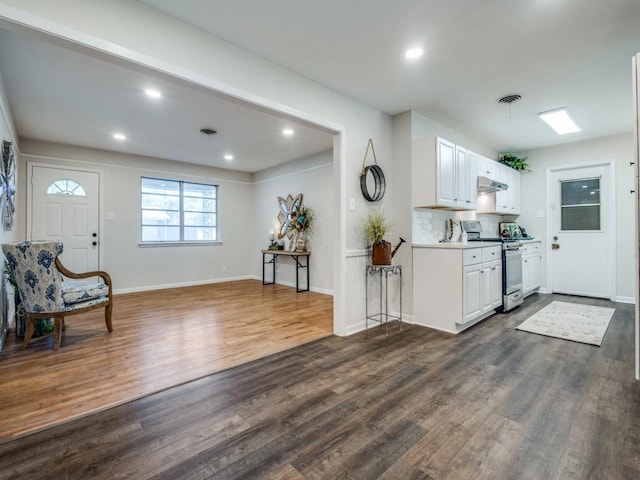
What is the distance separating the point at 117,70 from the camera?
8.97 ft

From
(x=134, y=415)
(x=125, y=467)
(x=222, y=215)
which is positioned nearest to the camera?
(x=125, y=467)

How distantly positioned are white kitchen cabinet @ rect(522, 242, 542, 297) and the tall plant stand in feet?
7.69

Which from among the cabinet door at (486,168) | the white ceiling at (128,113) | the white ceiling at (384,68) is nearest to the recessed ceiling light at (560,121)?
the white ceiling at (384,68)

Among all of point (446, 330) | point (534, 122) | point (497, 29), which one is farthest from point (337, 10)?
point (534, 122)

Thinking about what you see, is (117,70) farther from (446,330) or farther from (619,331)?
(619,331)

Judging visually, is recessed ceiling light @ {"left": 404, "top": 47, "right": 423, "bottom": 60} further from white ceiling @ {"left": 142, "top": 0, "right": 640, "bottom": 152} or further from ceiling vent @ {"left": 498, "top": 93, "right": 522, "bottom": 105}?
ceiling vent @ {"left": 498, "top": 93, "right": 522, "bottom": 105}

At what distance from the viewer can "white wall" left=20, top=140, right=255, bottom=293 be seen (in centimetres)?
534

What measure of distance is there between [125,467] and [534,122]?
5.31m

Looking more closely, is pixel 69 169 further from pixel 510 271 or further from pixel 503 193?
pixel 503 193

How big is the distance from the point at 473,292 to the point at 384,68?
8.13 ft

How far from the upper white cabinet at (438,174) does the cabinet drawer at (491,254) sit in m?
0.64

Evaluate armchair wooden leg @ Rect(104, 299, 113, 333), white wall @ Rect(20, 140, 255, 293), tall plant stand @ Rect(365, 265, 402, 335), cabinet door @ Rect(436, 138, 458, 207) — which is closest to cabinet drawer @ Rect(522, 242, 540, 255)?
cabinet door @ Rect(436, 138, 458, 207)

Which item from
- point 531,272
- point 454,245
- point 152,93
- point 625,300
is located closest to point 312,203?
point 454,245

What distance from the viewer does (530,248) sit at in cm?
502
